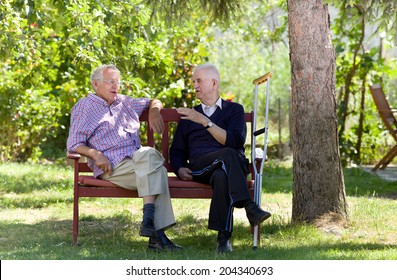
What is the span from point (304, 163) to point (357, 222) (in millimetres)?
593

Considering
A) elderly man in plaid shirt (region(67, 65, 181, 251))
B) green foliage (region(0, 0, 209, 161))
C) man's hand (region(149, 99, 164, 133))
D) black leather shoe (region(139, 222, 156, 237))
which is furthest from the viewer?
green foliage (region(0, 0, 209, 161))

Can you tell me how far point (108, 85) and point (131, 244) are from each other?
1055 millimetres

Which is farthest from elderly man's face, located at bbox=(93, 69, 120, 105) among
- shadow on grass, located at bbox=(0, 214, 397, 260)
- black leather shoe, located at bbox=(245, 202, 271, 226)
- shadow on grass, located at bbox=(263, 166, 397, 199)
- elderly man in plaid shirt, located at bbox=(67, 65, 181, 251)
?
shadow on grass, located at bbox=(263, 166, 397, 199)

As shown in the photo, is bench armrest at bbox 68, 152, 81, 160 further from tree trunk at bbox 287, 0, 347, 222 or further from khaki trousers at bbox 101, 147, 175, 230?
tree trunk at bbox 287, 0, 347, 222

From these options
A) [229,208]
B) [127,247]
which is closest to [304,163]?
[229,208]

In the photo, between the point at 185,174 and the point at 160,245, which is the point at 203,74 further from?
the point at 160,245

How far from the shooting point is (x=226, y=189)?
5.09m

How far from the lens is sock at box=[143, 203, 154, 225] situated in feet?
16.7

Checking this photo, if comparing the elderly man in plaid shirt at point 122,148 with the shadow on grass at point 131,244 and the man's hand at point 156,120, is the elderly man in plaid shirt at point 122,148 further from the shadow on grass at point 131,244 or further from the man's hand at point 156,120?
the shadow on grass at point 131,244

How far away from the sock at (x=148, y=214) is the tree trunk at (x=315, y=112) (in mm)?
1255

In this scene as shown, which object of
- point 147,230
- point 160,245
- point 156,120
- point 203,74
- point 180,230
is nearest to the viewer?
point 147,230

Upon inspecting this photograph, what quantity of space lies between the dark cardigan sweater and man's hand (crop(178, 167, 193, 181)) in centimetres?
5

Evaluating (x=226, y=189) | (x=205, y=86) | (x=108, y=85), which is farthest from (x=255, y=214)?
(x=108, y=85)

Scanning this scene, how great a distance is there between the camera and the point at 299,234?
18.3 ft
